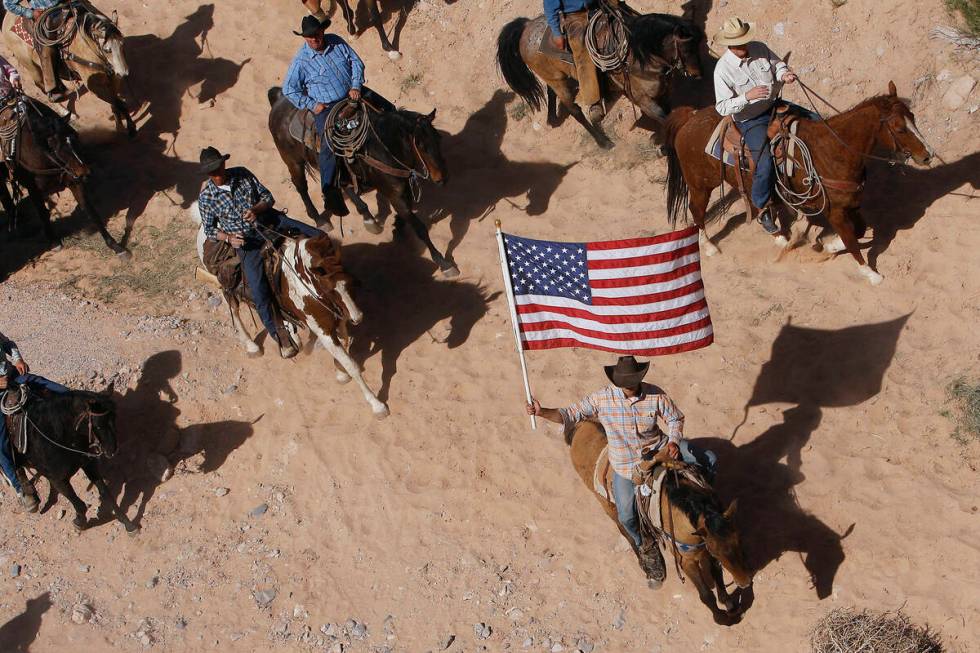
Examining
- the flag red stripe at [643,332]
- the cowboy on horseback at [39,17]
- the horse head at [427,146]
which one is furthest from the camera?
the cowboy on horseback at [39,17]

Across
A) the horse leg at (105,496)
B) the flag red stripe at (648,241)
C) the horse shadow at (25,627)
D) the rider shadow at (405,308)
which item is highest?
the flag red stripe at (648,241)

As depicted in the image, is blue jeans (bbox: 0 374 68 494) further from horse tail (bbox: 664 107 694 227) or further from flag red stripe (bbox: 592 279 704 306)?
horse tail (bbox: 664 107 694 227)

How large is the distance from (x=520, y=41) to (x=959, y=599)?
9146 millimetres

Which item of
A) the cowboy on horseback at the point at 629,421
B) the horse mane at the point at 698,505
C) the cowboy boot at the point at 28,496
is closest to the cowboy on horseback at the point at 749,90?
the cowboy on horseback at the point at 629,421

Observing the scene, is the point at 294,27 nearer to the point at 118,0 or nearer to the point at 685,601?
the point at 118,0

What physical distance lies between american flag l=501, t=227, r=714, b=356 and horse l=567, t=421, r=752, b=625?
3.61 feet

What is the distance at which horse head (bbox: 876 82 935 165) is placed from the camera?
29.7 ft

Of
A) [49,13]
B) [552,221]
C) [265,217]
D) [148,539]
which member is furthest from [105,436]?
[49,13]

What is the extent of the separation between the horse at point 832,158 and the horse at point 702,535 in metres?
3.56

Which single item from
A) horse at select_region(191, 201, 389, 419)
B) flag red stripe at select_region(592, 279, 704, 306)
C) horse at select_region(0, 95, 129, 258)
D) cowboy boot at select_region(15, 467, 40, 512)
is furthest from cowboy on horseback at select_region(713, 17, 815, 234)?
horse at select_region(0, 95, 129, 258)

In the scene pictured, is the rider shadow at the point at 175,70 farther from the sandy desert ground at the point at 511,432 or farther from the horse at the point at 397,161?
the horse at the point at 397,161

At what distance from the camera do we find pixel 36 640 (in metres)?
10.0

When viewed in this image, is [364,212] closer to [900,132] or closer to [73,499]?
[73,499]

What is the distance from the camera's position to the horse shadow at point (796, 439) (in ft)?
28.0
